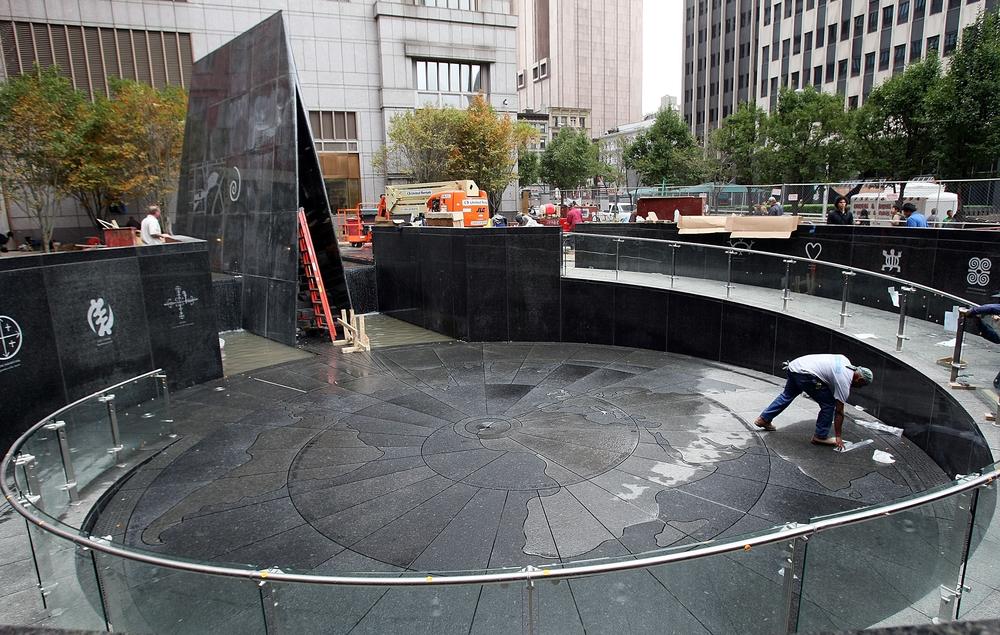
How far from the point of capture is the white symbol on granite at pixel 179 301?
39.5 feet

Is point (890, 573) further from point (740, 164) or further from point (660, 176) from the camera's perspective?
point (660, 176)

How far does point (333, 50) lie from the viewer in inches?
1817

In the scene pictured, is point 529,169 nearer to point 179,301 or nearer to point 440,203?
point 440,203

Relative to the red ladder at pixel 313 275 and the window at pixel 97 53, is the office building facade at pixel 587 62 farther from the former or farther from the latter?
the red ladder at pixel 313 275

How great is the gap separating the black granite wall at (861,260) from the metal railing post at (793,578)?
7342 mm

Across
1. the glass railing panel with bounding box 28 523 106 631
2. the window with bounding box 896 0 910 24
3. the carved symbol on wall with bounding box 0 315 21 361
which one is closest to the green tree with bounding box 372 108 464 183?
the carved symbol on wall with bounding box 0 315 21 361

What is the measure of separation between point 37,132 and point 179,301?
21572mm

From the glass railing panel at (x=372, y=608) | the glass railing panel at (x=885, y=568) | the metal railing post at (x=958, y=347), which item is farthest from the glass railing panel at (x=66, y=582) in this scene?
the metal railing post at (x=958, y=347)

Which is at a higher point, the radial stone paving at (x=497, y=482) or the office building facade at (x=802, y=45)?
the office building facade at (x=802, y=45)

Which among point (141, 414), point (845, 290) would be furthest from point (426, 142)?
point (141, 414)

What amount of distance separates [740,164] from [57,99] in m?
→ 45.4

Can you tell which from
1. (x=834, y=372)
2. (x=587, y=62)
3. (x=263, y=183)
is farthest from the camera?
(x=587, y=62)

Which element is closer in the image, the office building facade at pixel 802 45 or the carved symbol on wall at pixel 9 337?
the carved symbol on wall at pixel 9 337

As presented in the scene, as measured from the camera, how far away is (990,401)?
23.6 feet
